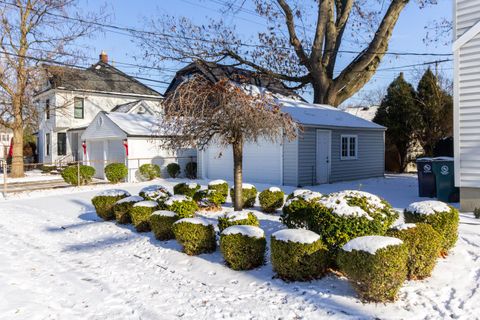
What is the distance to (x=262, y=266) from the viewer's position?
225 inches

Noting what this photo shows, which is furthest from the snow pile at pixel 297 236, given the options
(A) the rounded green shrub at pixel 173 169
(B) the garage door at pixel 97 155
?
(B) the garage door at pixel 97 155

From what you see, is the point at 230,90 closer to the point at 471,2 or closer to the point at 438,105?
the point at 471,2

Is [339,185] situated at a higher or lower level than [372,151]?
lower

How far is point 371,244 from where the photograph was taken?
419 centimetres

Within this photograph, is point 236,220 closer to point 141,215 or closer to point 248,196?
point 141,215

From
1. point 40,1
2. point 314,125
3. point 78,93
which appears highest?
point 40,1

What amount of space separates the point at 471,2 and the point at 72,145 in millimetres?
27633

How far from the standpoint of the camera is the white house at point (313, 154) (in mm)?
15172

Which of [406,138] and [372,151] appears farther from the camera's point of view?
[406,138]

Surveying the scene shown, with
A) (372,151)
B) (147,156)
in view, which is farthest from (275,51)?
(147,156)

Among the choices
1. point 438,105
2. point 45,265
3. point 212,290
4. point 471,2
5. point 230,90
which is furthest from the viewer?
point 438,105

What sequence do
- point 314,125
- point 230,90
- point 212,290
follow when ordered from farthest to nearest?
point 314,125, point 230,90, point 212,290

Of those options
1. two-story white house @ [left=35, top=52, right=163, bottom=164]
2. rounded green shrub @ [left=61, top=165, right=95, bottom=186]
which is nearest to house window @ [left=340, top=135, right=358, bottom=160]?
rounded green shrub @ [left=61, top=165, right=95, bottom=186]

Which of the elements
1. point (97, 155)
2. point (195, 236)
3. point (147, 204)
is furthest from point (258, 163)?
point (97, 155)
